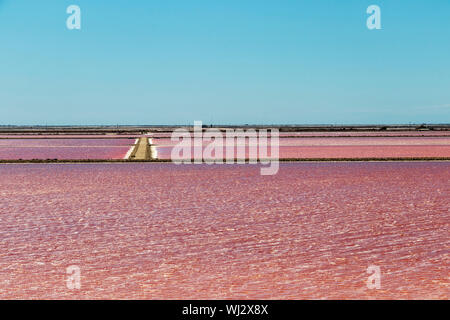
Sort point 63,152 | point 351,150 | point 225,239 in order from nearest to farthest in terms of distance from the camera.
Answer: point 225,239 < point 63,152 < point 351,150

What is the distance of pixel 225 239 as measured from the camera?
28.6 ft

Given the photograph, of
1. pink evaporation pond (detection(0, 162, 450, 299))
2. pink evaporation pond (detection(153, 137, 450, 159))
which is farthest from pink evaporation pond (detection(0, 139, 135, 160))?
pink evaporation pond (detection(0, 162, 450, 299))

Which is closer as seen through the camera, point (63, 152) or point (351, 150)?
point (63, 152)

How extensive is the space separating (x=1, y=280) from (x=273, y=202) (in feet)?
23.5

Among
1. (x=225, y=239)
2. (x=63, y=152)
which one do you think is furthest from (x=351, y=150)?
(x=225, y=239)

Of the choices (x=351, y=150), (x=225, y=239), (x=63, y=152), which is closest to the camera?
(x=225, y=239)

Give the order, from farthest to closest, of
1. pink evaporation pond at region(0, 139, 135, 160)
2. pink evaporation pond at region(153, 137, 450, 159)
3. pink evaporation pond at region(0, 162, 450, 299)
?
pink evaporation pond at region(153, 137, 450, 159) < pink evaporation pond at region(0, 139, 135, 160) < pink evaporation pond at region(0, 162, 450, 299)

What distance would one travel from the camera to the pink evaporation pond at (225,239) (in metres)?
6.36

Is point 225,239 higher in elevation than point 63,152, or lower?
lower

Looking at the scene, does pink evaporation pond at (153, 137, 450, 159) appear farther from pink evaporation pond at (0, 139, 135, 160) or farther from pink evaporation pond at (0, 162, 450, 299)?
pink evaporation pond at (0, 162, 450, 299)

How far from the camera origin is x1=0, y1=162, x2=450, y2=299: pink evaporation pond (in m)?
6.36

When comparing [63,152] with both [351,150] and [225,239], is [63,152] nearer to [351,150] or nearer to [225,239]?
[351,150]
